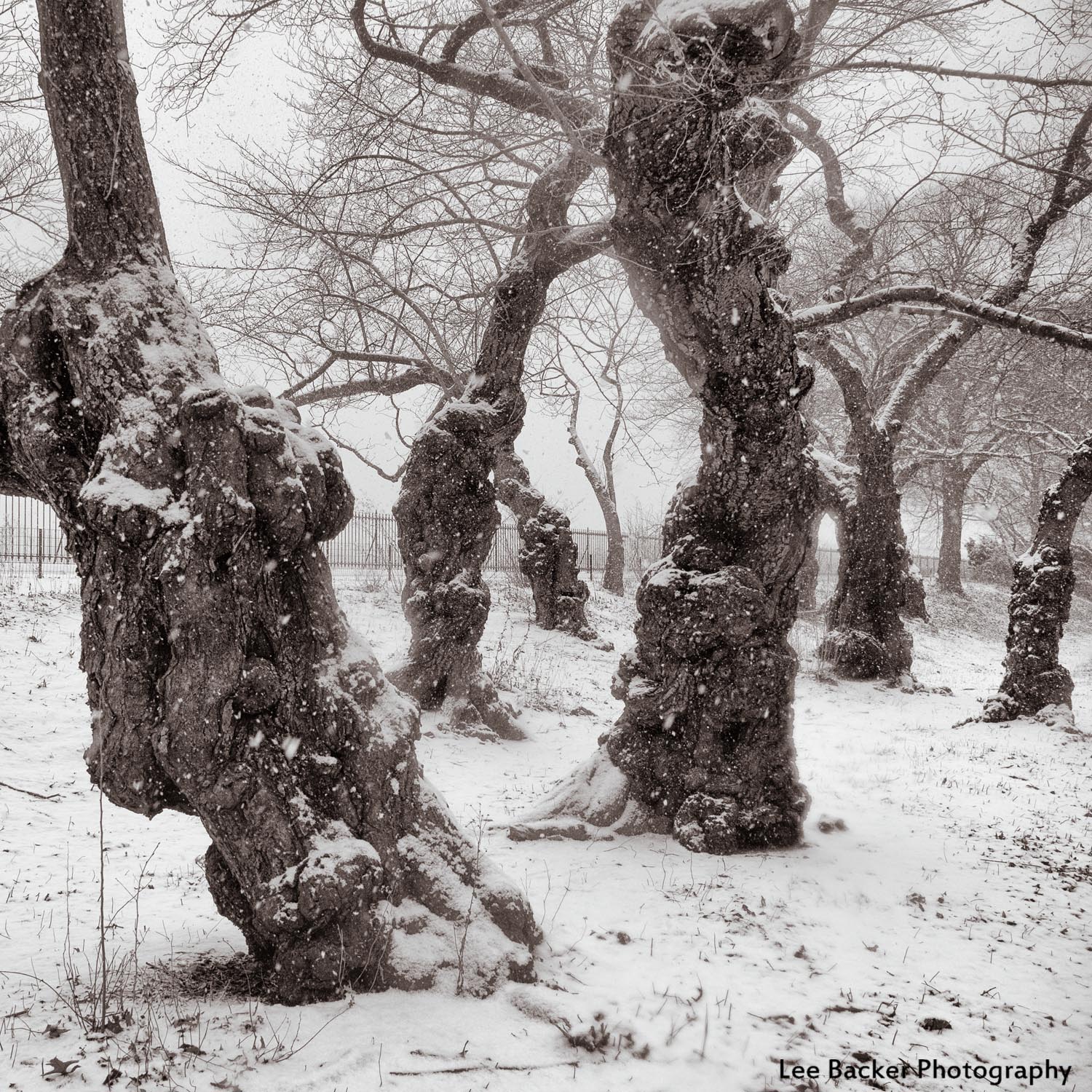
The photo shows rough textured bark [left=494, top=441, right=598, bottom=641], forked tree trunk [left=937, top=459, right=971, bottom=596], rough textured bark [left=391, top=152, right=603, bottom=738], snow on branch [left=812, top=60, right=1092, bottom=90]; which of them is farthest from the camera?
forked tree trunk [left=937, top=459, right=971, bottom=596]

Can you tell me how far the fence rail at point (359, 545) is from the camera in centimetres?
2039

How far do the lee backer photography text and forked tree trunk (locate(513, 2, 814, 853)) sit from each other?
238cm

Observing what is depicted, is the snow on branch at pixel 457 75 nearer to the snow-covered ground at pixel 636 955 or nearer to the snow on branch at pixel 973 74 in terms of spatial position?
the snow on branch at pixel 973 74

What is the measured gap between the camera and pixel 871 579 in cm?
1386

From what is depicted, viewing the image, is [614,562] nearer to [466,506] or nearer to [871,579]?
[871,579]

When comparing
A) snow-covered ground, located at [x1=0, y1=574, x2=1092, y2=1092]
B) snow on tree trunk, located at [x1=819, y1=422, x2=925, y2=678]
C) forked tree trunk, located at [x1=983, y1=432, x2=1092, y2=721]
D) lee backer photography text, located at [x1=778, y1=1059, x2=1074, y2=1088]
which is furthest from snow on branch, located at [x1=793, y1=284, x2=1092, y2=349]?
snow on tree trunk, located at [x1=819, y1=422, x2=925, y2=678]

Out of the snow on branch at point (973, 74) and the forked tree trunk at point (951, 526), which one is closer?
the snow on branch at point (973, 74)

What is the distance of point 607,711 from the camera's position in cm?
1148

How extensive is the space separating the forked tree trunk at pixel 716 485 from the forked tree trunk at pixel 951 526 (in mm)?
21200

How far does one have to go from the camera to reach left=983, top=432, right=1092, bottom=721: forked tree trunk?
9945mm

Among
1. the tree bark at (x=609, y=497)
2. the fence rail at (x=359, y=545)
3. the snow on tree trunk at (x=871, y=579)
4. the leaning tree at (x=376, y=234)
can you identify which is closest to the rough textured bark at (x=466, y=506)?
the leaning tree at (x=376, y=234)

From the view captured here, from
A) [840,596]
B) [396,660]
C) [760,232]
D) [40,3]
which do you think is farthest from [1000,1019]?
[840,596]

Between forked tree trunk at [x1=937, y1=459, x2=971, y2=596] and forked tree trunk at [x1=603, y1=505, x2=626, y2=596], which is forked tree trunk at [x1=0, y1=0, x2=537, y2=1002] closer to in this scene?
forked tree trunk at [x1=603, y1=505, x2=626, y2=596]

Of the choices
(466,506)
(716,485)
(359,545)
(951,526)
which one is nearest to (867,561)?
(466,506)
